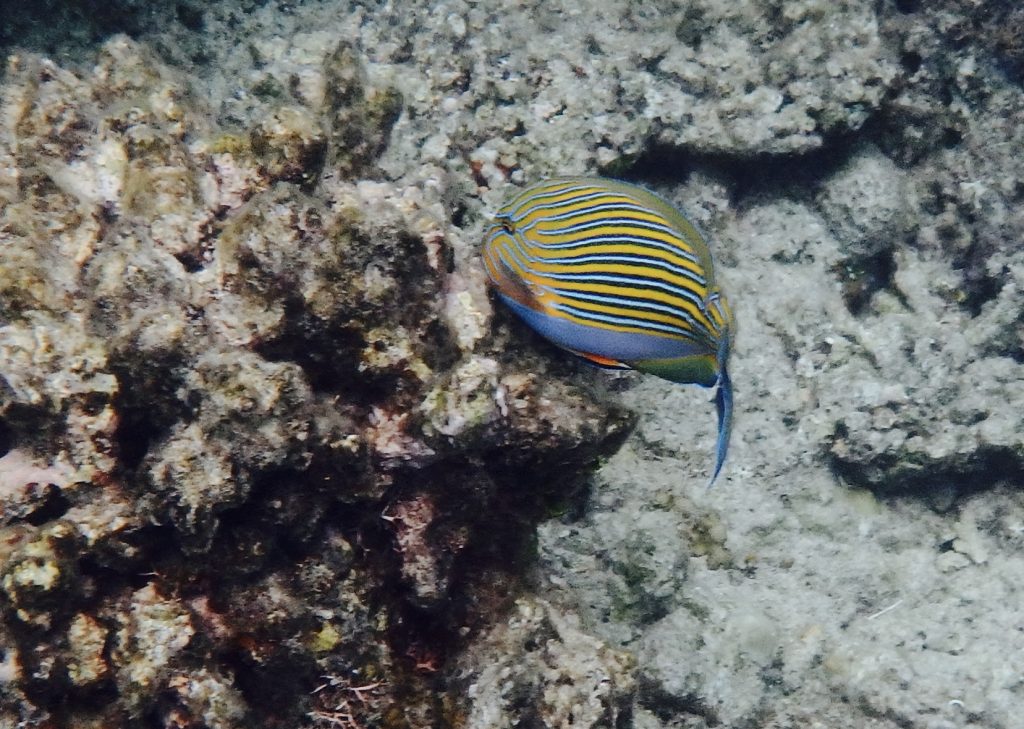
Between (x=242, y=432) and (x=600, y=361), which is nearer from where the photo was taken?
(x=242, y=432)

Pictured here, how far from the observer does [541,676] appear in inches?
117

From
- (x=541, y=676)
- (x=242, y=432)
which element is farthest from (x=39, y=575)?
(x=541, y=676)

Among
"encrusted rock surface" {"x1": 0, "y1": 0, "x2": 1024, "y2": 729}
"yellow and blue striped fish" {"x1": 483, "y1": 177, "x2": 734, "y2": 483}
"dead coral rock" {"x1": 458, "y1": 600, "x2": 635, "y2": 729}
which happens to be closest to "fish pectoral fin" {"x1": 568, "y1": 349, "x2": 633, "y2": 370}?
"yellow and blue striped fish" {"x1": 483, "y1": 177, "x2": 734, "y2": 483}

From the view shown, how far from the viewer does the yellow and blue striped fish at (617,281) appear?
2.74 m

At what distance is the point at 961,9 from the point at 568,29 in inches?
99.8

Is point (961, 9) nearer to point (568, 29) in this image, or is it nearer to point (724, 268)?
point (724, 268)

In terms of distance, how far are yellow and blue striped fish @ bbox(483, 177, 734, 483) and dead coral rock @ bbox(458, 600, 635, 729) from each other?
45.1 inches

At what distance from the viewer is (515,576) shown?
3.21m

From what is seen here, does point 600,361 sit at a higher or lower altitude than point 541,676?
higher

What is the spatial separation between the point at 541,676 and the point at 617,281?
1.54m

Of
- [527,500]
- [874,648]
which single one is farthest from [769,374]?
[527,500]

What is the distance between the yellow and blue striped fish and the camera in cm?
274

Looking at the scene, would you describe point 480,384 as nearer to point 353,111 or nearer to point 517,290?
point 517,290

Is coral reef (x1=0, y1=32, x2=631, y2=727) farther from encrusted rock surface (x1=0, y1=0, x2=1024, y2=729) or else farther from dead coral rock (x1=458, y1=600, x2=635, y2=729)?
dead coral rock (x1=458, y1=600, x2=635, y2=729)
